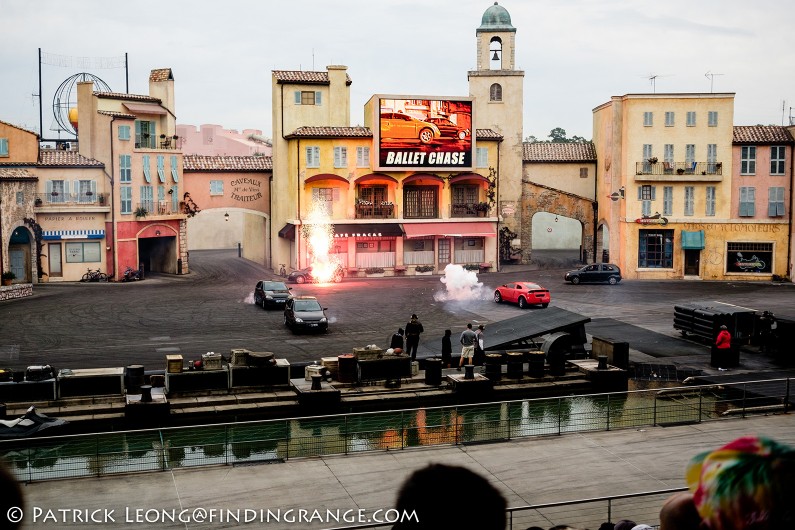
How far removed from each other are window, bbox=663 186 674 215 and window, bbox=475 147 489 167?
1206 centimetres

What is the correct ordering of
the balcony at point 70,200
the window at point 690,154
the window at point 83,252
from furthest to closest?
the window at point 690,154, the window at point 83,252, the balcony at point 70,200

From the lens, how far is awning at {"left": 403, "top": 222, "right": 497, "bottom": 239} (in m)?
58.6

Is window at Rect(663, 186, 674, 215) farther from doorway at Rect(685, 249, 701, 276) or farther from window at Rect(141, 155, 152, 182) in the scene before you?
window at Rect(141, 155, 152, 182)

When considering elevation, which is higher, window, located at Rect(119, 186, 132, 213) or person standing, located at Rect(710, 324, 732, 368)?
window, located at Rect(119, 186, 132, 213)

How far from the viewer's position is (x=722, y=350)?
28.8 meters

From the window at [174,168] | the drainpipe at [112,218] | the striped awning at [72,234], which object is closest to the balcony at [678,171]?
the window at [174,168]

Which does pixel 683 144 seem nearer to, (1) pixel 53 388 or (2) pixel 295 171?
(2) pixel 295 171

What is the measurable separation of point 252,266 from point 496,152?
19.8m

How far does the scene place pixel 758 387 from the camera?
23.8m

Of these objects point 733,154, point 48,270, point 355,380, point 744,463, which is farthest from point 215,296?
point 744,463

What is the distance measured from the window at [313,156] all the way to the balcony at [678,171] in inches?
822

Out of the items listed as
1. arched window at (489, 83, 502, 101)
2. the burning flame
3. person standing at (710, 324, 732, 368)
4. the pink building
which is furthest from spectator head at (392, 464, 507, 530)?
the pink building

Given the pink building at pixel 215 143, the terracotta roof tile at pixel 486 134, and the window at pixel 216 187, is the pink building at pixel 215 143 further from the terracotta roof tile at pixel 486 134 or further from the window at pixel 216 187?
the terracotta roof tile at pixel 486 134

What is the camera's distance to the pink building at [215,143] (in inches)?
4328
